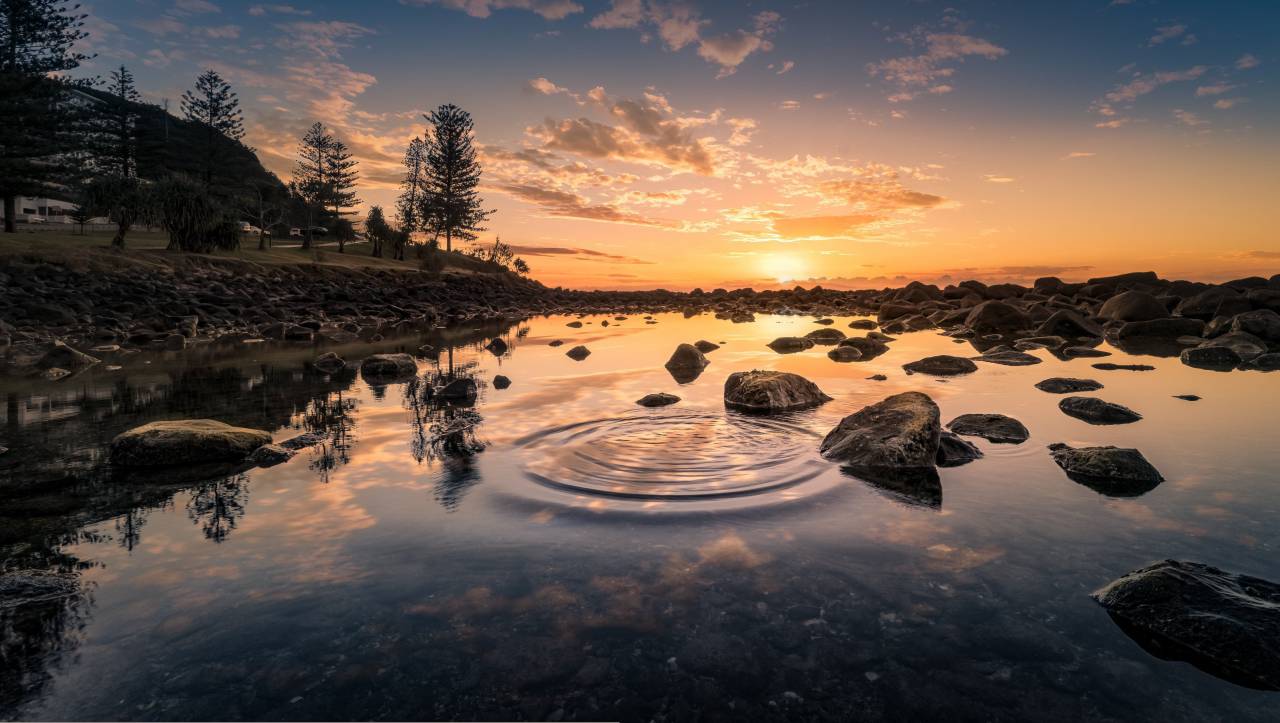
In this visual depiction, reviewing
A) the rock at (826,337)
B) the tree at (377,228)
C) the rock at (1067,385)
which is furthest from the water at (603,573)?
the tree at (377,228)

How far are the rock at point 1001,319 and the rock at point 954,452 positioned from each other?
75.5 ft

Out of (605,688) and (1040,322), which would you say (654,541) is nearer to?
(605,688)

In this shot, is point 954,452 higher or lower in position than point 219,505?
higher

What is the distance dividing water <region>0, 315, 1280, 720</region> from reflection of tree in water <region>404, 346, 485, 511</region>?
0.20 ft

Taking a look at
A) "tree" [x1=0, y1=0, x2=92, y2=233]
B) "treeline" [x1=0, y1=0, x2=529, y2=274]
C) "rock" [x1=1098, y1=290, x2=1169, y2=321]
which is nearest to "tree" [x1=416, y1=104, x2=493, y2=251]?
"treeline" [x1=0, y1=0, x2=529, y2=274]

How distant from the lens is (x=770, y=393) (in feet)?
33.4

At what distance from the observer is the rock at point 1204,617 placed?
3158mm

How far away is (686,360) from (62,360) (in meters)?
15.8

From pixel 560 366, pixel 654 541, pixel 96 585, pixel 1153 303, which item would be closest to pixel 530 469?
pixel 654 541

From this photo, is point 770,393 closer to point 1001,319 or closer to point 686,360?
point 686,360

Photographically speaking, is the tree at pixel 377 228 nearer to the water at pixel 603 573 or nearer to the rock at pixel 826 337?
the rock at pixel 826 337

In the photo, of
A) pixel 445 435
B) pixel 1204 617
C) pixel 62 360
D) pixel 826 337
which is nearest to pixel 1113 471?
pixel 1204 617

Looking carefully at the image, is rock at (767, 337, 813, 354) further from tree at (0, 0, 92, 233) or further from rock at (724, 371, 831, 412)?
tree at (0, 0, 92, 233)

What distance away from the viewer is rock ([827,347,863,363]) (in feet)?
57.2
